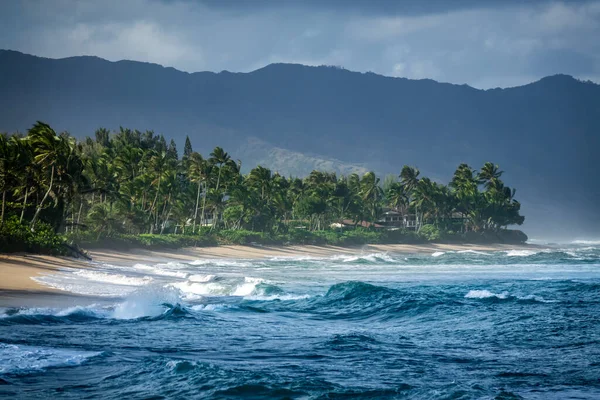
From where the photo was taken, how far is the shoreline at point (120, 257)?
22508mm

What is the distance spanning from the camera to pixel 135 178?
2616 inches

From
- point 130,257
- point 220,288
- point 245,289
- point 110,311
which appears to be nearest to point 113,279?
point 220,288

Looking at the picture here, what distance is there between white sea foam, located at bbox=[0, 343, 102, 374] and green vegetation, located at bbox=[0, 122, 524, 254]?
21863 millimetres

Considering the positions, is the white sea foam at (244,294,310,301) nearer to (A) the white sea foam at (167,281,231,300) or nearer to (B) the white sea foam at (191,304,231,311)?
(A) the white sea foam at (167,281,231,300)

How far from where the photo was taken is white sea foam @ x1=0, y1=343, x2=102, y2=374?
476 inches

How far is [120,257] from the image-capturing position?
5141 centimetres

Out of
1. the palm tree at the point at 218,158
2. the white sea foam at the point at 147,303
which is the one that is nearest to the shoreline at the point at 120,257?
the white sea foam at the point at 147,303

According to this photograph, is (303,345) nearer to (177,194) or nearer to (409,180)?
(177,194)

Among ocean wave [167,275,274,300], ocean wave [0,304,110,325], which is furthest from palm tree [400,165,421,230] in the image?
ocean wave [0,304,110,325]

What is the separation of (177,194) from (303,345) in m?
61.3

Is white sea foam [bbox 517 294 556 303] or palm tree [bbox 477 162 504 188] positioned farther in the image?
palm tree [bbox 477 162 504 188]

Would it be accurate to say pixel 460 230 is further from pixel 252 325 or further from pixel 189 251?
pixel 252 325

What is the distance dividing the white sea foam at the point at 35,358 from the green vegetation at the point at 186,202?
21.9 m

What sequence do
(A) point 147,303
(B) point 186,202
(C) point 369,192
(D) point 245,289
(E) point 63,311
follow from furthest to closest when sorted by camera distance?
1. (C) point 369,192
2. (B) point 186,202
3. (D) point 245,289
4. (A) point 147,303
5. (E) point 63,311
